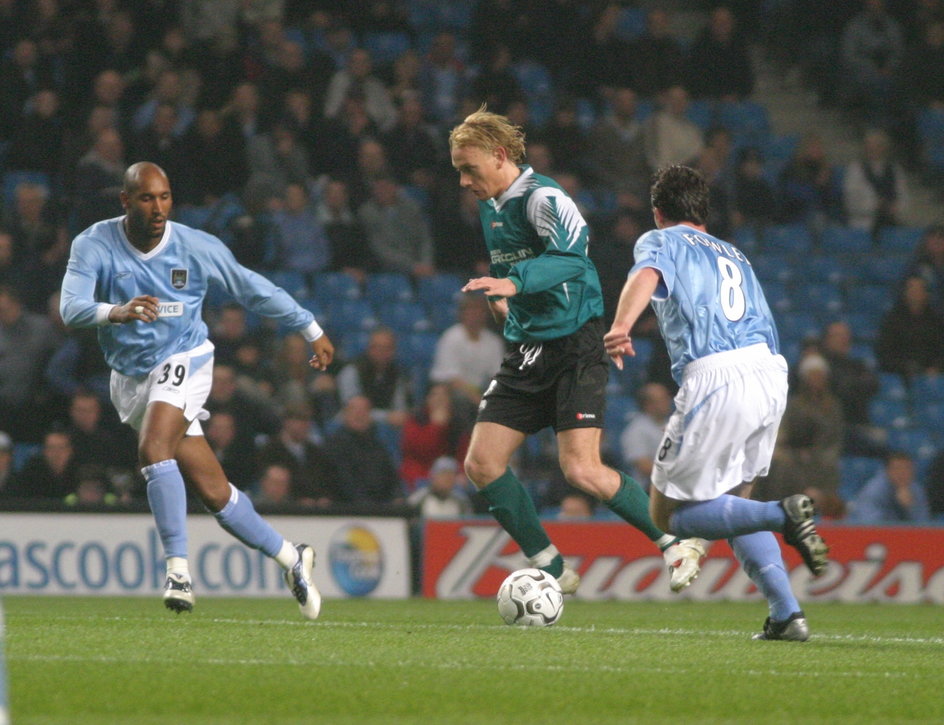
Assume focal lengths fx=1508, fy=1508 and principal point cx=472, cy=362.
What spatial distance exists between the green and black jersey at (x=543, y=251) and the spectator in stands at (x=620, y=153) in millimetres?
8165

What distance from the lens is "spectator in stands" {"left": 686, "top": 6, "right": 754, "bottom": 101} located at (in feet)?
54.3

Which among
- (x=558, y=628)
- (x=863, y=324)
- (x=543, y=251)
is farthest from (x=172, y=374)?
(x=863, y=324)

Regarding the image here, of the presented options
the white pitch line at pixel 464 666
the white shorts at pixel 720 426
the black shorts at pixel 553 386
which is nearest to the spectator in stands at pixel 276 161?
the black shorts at pixel 553 386

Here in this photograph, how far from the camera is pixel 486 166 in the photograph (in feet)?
22.7

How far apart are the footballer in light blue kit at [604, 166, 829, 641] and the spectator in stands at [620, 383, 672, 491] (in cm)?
625

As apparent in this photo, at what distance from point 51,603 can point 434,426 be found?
3.80 metres

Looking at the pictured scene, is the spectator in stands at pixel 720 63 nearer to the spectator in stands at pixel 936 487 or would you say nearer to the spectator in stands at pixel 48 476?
the spectator in stands at pixel 936 487

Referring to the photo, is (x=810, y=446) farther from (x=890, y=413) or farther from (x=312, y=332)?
(x=312, y=332)

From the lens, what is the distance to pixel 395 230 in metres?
14.2

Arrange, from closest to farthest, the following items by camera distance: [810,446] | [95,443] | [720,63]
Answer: [95,443] → [810,446] → [720,63]

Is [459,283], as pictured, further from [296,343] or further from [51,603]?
[51,603]

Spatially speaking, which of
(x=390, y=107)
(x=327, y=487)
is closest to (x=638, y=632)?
(x=327, y=487)

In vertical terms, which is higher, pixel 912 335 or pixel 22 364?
pixel 912 335

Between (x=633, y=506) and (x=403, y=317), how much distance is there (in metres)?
7.33
